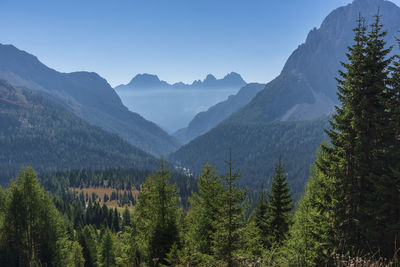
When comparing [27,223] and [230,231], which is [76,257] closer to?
[27,223]

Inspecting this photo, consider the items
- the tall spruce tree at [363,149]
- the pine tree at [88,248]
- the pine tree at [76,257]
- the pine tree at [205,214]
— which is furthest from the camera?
the pine tree at [88,248]

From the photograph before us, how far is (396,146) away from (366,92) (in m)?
3.44

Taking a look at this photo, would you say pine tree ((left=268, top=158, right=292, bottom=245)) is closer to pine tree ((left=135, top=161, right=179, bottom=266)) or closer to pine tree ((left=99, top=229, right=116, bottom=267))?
pine tree ((left=135, top=161, right=179, bottom=266))

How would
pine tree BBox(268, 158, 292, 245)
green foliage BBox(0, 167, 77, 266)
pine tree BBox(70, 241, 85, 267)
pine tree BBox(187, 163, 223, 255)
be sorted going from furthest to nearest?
pine tree BBox(70, 241, 85, 267), pine tree BBox(268, 158, 292, 245), green foliage BBox(0, 167, 77, 266), pine tree BBox(187, 163, 223, 255)

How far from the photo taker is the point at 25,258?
29.7 metres

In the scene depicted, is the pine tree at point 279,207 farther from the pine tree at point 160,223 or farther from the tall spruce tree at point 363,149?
the tall spruce tree at point 363,149

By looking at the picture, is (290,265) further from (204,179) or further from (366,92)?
(204,179)

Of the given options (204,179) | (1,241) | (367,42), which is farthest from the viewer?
(1,241)

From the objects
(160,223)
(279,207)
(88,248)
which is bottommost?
(88,248)

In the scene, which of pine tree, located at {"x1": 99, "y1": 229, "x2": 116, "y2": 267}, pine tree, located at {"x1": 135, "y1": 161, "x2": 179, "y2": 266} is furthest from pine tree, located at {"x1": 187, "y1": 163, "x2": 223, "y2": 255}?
pine tree, located at {"x1": 99, "y1": 229, "x2": 116, "y2": 267}

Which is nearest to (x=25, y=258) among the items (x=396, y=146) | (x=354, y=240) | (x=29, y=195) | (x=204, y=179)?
(x=29, y=195)

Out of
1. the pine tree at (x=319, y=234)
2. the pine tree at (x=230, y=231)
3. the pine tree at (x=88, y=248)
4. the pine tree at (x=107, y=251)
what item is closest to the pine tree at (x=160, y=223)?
the pine tree at (x=230, y=231)

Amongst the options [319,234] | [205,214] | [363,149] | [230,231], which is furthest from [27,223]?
[363,149]

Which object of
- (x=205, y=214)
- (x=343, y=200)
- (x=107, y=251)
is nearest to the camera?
(x=343, y=200)
